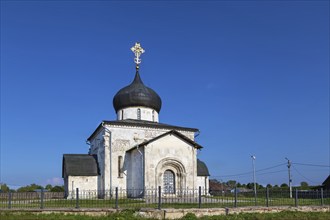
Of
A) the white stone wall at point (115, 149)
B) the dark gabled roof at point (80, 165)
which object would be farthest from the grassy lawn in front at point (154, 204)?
the dark gabled roof at point (80, 165)

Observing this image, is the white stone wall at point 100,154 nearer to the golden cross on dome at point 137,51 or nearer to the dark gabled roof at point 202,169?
the golden cross on dome at point 137,51

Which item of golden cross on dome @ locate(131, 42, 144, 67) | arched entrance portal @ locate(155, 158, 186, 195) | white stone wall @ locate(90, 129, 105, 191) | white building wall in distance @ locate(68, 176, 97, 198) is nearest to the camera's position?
arched entrance portal @ locate(155, 158, 186, 195)

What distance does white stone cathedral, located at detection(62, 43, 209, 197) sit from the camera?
23172mm

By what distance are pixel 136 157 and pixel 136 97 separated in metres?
6.06

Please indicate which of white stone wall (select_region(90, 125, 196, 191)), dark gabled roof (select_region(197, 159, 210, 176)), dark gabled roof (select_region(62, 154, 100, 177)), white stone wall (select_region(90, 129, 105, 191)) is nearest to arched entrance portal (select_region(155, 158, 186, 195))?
white stone wall (select_region(90, 125, 196, 191))

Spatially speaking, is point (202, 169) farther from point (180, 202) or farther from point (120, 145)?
point (180, 202)

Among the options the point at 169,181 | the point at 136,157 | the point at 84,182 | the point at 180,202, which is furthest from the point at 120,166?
the point at 180,202

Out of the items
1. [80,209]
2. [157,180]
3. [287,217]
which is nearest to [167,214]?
[80,209]

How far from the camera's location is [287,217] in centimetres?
1361

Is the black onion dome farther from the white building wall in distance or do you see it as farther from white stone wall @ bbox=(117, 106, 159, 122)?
the white building wall in distance

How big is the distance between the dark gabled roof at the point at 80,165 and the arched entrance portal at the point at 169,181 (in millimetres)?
5310

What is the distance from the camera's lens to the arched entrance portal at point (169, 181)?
23.6 meters

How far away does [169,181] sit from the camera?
23.9 meters

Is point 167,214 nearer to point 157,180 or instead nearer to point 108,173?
point 157,180
